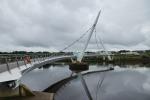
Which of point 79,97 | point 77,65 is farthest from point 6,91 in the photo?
point 77,65

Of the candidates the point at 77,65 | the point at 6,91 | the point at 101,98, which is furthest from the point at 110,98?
the point at 77,65

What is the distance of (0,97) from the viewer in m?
24.1

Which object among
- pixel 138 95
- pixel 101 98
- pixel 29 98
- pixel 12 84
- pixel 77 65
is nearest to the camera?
pixel 12 84

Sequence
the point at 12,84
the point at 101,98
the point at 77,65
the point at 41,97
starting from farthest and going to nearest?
1. the point at 77,65
2. the point at 101,98
3. the point at 41,97
4. the point at 12,84

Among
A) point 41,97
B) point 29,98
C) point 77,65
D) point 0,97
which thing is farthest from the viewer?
point 77,65

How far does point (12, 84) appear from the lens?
21953 millimetres

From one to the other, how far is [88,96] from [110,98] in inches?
140

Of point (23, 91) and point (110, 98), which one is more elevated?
point (23, 91)

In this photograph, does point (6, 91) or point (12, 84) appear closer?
point (12, 84)

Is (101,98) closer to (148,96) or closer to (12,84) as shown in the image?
(148,96)

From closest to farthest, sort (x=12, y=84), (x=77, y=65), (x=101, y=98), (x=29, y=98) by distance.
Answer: (x=12, y=84), (x=29, y=98), (x=101, y=98), (x=77, y=65)

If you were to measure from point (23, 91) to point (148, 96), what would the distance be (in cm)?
2065

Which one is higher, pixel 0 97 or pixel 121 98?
pixel 0 97

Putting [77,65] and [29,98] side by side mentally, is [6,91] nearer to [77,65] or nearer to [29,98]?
[29,98]
